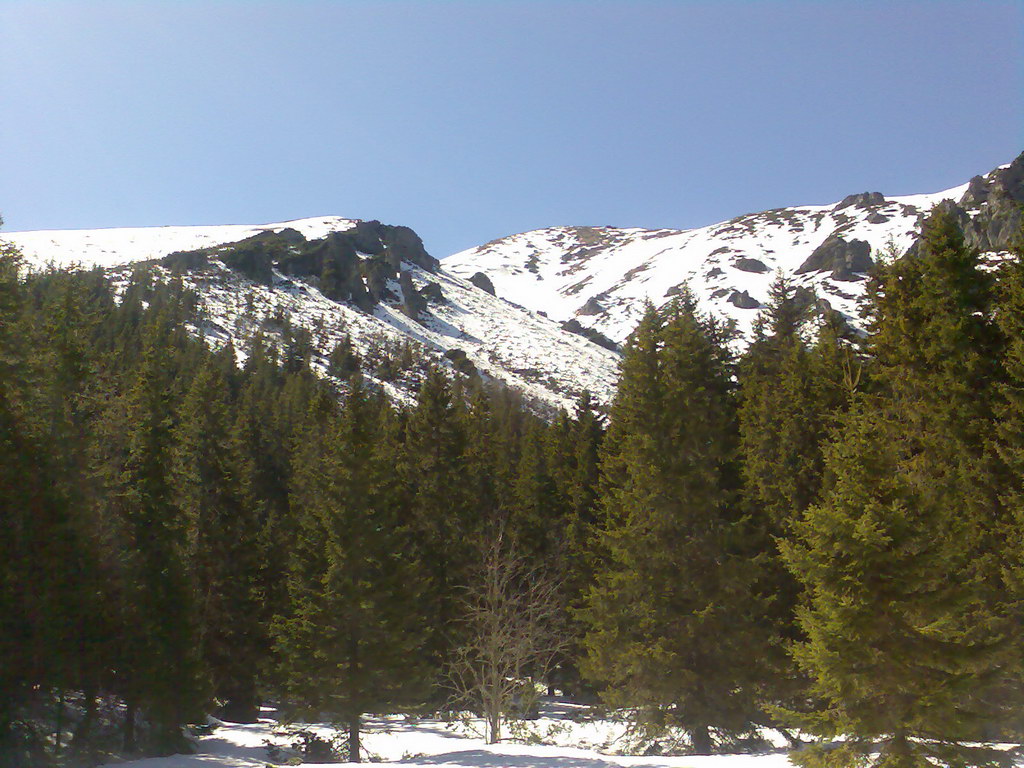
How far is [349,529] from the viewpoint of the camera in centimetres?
2342

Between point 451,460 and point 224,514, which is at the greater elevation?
point 451,460

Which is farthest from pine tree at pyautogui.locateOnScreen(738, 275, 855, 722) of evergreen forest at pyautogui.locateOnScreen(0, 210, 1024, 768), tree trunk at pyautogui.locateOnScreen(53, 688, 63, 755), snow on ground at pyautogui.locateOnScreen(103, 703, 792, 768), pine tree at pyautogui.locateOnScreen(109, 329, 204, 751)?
tree trunk at pyautogui.locateOnScreen(53, 688, 63, 755)

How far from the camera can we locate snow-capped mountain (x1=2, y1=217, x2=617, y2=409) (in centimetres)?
12381

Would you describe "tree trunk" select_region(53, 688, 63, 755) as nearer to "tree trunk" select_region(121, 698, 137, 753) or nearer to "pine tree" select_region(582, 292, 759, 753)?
"tree trunk" select_region(121, 698, 137, 753)

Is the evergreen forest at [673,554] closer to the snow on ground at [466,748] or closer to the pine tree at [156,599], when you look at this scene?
the pine tree at [156,599]

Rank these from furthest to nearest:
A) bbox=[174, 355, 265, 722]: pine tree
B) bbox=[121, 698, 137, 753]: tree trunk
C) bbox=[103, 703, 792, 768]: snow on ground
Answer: bbox=[174, 355, 265, 722]: pine tree < bbox=[121, 698, 137, 753]: tree trunk < bbox=[103, 703, 792, 768]: snow on ground

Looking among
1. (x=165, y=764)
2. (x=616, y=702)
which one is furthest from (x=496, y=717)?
(x=165, y=764)

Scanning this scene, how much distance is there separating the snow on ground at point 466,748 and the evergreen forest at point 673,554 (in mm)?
1602

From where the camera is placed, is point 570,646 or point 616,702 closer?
point 616,702

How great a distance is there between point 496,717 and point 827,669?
1201 cm

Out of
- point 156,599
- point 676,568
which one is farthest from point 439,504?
point 676,568

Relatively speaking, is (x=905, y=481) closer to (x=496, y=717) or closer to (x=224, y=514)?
(x=496, y=717)

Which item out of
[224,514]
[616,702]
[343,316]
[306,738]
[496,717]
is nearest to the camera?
[616,702]

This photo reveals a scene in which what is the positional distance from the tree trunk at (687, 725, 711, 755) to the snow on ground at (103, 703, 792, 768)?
153 cm
